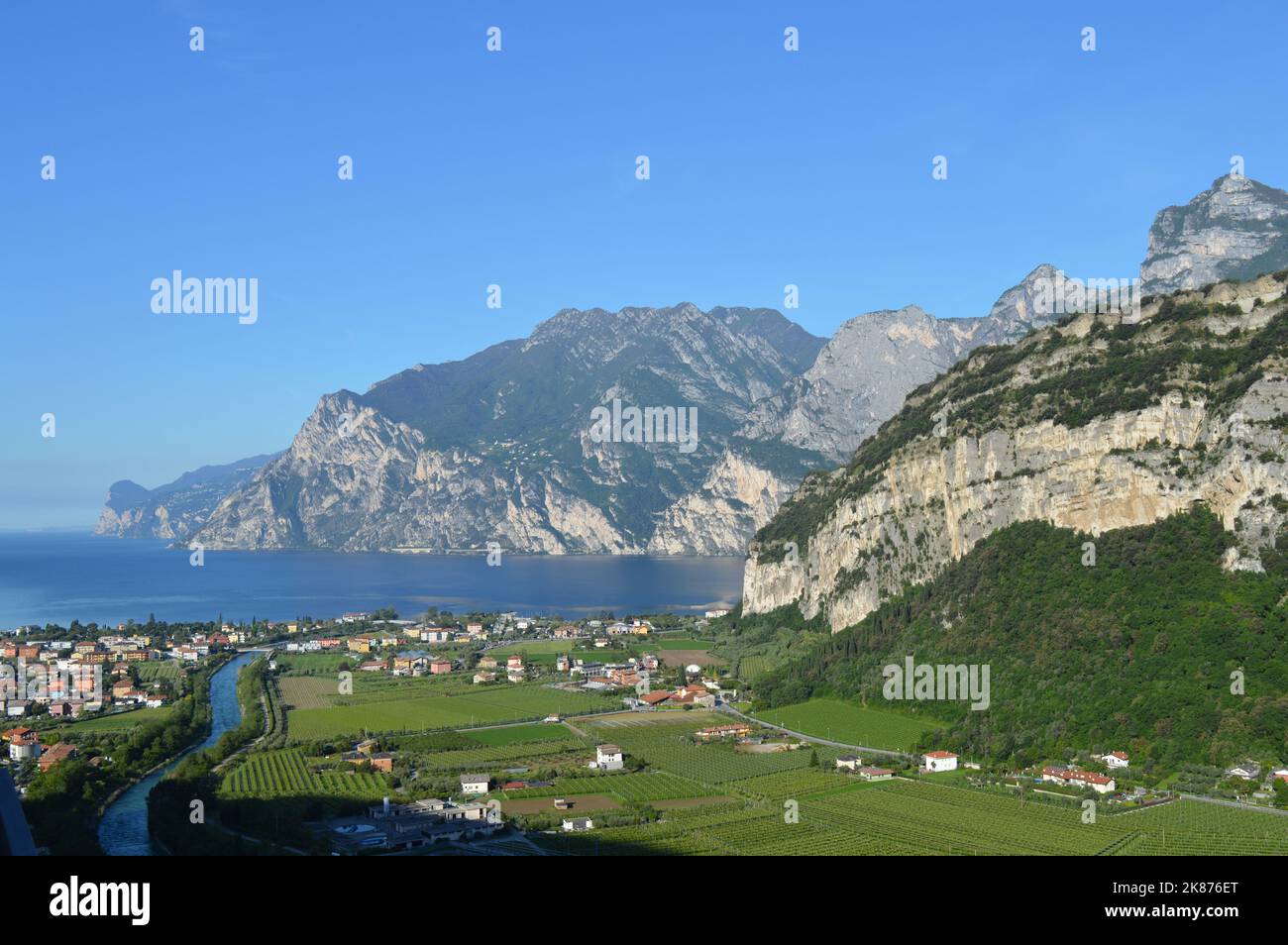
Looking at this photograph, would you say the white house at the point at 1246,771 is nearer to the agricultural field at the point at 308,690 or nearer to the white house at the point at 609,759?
the white house at the point at 609,759

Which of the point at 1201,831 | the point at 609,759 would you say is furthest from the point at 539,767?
the point at 1201,831

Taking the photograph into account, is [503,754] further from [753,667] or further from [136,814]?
[753,667]

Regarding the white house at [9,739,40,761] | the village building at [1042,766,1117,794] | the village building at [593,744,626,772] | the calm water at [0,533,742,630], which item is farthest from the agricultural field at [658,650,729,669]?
the white house at [9,739,40,761]

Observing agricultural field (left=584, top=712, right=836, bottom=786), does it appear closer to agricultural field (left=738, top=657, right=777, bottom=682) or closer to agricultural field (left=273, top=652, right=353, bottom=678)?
agricultural field (left=738, top=657, right=777, bottom=682)

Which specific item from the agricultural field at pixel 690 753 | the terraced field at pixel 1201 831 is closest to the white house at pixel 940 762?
the agricultural field at pixel 690 753
